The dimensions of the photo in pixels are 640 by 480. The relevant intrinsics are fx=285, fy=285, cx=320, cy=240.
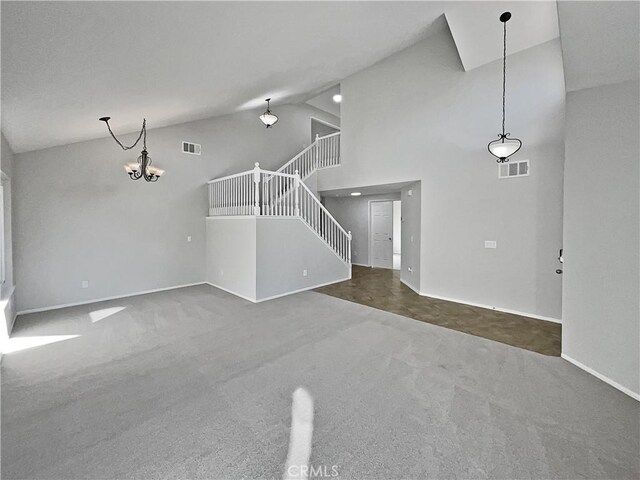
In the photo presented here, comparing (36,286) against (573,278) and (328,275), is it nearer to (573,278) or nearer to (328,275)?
(328,275)

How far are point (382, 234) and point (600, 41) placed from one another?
705cm

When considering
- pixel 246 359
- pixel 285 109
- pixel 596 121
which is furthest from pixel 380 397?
pixel 285 109

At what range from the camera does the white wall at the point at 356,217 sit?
375 inches

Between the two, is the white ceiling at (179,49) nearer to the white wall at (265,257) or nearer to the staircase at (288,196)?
the staircase at (288,196)

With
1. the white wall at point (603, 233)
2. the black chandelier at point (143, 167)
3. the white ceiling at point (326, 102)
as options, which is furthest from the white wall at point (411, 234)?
the black chandelier at point (143, 167)

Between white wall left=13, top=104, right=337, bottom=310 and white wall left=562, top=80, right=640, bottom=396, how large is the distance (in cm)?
561

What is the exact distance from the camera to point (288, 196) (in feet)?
22.7

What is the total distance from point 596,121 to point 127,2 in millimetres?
4104

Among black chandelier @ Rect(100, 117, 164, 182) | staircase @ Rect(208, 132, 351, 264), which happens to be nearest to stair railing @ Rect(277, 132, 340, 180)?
staircase @ Rect(208, 132, 351, 264)

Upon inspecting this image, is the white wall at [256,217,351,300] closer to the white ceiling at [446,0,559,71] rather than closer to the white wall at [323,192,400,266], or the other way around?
the white wall at [323,192,400,266]

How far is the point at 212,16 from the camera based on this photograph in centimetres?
239

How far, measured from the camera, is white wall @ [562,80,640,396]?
255 cm

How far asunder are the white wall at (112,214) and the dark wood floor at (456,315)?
3.52 m

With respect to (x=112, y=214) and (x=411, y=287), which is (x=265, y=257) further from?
(x=411, y=287)
